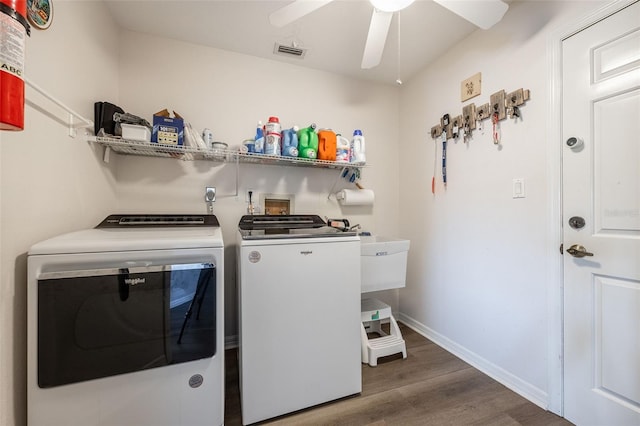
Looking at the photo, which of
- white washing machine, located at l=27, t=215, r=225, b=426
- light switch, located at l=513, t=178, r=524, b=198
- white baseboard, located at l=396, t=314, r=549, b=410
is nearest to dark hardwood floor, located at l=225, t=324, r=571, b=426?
white baseboard, located at l=396, t=314, r=549, b=410

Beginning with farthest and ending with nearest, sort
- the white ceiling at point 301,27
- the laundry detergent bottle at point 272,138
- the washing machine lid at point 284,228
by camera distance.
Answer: the laundry detergent bottle at point 272,138
the white ceiling at point 301,27
the washing machine lid at point 284,228

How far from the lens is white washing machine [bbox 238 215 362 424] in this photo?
124cm

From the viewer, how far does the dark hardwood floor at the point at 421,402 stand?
1.29 metres

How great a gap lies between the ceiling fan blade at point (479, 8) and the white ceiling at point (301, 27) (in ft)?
1.45

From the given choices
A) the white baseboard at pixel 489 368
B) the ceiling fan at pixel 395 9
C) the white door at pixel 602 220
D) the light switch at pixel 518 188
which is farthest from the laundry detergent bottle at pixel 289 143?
the white baseboard at pixel 489 368

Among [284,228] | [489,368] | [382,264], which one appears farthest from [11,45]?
[489,368]

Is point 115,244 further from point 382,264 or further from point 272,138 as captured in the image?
point 382,264

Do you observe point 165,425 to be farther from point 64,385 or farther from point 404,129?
point 404,129

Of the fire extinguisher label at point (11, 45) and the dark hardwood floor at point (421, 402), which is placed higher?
the fire extinguisher label at point (11, 45)

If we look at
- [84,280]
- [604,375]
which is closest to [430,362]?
[604,375]

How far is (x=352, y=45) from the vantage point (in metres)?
1.89

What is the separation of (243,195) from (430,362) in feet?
6.22

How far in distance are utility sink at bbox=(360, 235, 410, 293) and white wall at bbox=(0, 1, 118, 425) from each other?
164 cm

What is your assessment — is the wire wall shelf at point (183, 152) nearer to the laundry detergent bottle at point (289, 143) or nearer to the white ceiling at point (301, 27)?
the laundry detergent bottle at point (289, 143)
